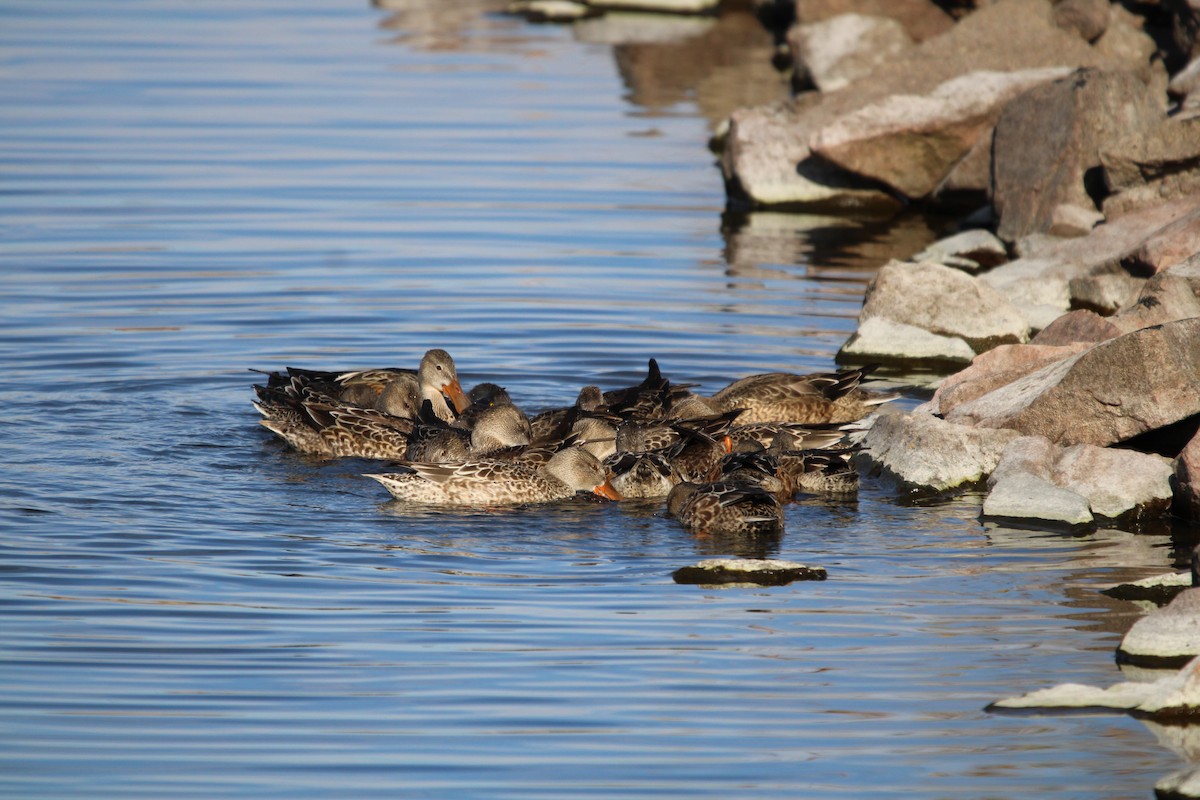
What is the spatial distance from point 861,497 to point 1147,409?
176 cm

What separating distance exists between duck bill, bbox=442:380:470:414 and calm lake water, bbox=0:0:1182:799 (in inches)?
35.9

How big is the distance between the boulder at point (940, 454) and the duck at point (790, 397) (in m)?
1.15

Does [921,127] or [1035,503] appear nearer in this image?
[1035,503]

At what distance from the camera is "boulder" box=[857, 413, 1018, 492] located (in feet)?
36.0

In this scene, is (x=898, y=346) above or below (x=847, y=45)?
below

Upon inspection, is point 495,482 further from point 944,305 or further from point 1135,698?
point 944,305

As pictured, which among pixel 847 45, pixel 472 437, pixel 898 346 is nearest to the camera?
pixel 472 437

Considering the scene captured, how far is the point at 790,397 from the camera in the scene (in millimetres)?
12461

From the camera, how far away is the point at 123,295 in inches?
645

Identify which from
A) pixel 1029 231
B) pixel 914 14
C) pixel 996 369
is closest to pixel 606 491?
pixel 996 369

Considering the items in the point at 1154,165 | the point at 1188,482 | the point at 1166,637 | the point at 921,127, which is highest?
the point at 921,127

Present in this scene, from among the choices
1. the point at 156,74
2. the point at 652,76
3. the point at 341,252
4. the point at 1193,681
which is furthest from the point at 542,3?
the point at 1193,681

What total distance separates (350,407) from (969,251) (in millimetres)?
8459

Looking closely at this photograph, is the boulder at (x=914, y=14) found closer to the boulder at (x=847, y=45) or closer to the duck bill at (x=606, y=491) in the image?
the boulder at (x=847, y=45)
